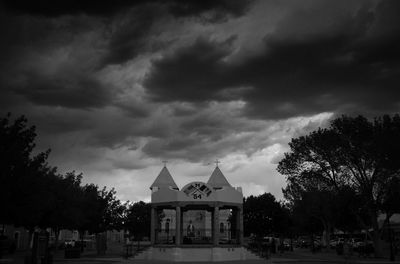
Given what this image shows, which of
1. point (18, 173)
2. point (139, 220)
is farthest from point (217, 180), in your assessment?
point (18, 173)

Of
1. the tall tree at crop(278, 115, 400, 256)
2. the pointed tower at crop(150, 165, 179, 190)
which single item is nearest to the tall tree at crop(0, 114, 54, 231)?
the tall tree at crop(278, 115, 400, 256)

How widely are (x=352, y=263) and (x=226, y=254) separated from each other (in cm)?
1052

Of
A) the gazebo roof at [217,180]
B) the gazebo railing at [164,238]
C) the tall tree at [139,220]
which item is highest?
the gazebo roof at [217,180]

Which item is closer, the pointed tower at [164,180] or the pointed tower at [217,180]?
the pointed tower at [217,180]

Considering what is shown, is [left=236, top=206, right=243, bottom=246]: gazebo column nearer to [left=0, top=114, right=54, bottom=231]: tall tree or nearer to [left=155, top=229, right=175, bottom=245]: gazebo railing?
[left=155, top=229, right=175, bottom=245]: gazebo railing

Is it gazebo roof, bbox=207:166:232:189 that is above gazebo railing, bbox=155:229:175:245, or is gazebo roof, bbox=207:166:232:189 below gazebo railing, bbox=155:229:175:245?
above

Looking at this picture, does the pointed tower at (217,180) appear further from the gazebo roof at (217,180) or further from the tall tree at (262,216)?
the tall tree at (262,216)

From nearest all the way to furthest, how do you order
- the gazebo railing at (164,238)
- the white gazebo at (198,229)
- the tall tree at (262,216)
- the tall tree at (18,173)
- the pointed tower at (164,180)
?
the tall tree at (18,173)
the white gazebo at (198,229)
the gazebo railing at (164,238)
the tall tree at (262,216)
the pointed tower at (164,180)

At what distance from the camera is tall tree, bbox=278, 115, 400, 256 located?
44972 millimetres

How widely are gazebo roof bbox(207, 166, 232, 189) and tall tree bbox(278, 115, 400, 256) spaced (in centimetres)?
2367

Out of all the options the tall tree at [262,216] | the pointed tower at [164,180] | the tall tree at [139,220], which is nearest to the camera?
the tall tree at [262,216]

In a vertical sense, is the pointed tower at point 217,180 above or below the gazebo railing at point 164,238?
above

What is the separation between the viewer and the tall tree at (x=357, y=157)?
4497 centimetres

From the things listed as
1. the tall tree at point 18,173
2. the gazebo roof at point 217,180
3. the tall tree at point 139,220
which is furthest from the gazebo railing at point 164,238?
the tall tree at point 139,220
